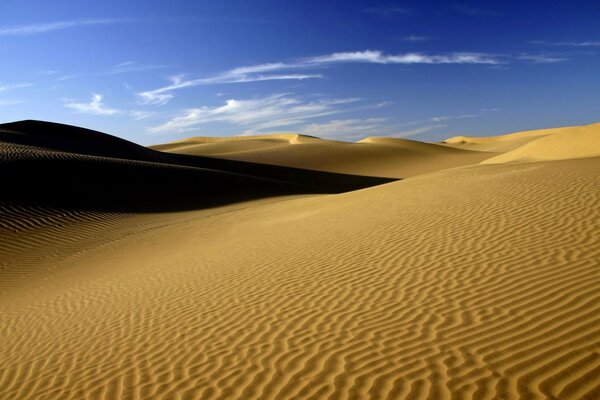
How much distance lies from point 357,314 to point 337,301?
583 millimetres

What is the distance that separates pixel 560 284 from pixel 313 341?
305cm

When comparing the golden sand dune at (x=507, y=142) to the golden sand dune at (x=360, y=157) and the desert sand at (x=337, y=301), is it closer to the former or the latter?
the golden sand dune at (x=360, y=157)

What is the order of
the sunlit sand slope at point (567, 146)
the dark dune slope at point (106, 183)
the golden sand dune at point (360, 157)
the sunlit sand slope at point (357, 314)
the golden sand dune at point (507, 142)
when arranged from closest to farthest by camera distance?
the sunlit sand slope at point (357, 314) → the dark dune slope at point (106, 183) → the sunlit sand slope at point (567, 146) → the golden sand dune at point (360, 157) → the golden sand dune at point (507, 142)

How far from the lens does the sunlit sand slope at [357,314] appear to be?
161 inches

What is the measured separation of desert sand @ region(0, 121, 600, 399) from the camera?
416 centimetres

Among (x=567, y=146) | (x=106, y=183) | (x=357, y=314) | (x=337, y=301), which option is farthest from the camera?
(x=567, y=146)

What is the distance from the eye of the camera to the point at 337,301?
6.16 metres

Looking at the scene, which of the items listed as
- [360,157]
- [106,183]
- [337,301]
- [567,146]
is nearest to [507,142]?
[360,157]

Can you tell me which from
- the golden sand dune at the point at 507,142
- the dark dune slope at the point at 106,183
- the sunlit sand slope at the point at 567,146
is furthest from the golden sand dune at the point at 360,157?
the golden sand dune at the point at 507,142

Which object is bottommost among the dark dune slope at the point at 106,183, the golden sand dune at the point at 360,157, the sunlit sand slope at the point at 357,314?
the sunlit sand slope at the point at 357,314

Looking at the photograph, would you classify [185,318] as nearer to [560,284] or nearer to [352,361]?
[352,361]

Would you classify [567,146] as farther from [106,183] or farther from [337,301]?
[106,183]

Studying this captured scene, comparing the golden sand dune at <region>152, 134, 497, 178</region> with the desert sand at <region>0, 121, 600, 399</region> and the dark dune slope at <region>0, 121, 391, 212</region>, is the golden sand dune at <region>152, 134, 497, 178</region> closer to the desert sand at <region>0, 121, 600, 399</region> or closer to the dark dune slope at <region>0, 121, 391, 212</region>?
the dark dune slope at <region>0, 121, 391, 212</region>

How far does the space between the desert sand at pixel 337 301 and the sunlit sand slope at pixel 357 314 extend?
25mm
